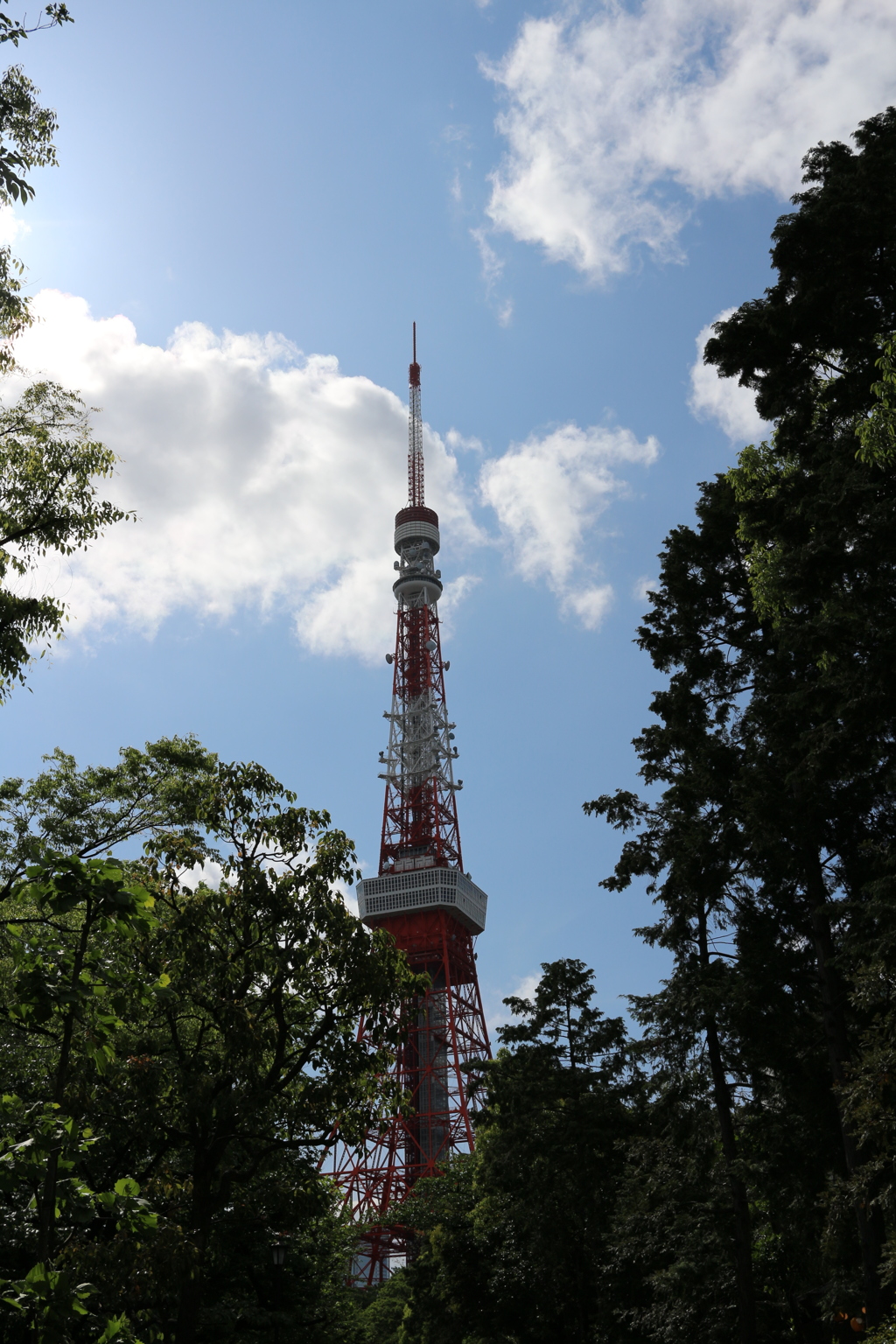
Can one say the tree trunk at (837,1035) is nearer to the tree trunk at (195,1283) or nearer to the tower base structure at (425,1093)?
the tree trunk at (195,1283)

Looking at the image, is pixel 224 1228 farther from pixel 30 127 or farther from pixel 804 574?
pixel 30 127

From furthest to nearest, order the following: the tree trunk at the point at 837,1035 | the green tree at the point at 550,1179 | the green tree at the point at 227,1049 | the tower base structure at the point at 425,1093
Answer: the tower base structure at the point at 425,1093 → the green tree at the point at 550,1179 → the tree trunk at the point at 837,1035 → the green tree at the point at 227,1049

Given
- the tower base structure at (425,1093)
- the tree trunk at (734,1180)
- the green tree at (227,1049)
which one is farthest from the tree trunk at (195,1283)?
the tower base structure at (425,1093)

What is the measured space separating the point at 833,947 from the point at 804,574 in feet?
21.1

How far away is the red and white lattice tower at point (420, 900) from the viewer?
6062 cm

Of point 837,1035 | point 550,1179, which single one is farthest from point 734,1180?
point 550,1179

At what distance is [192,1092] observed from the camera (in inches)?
408

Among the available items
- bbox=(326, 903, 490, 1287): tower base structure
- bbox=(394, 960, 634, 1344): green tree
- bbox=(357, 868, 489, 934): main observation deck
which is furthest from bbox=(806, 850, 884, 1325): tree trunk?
bbox=(357, 868, 489, 934): main observation deck

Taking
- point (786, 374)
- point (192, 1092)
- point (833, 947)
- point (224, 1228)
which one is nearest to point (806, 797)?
point (833, 947)

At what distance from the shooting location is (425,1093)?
67.0 meters

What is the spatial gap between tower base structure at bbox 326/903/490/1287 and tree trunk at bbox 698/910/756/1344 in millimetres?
36048

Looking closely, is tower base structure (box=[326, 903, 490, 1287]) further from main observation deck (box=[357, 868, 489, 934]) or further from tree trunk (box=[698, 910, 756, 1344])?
tree trunk (box=[698, 910, 756, 1344])

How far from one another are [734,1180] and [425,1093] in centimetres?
5337

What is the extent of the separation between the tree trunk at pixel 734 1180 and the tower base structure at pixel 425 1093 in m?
36.0
